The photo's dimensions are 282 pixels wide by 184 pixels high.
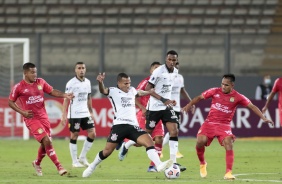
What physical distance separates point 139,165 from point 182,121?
974 centimetres

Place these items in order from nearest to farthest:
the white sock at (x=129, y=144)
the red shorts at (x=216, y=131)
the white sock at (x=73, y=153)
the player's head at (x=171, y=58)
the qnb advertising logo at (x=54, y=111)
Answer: the red shorts at (x=216, y=131) < the player's head at (x=171, y=58) < the white sock at (x=129, y=144) < the white sock at (x=73, y=153) < the qnb advertising logo at (x=54, y=111)

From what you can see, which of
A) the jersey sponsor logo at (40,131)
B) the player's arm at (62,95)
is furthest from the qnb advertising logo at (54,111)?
the jersey sponsor logo at (40,131)

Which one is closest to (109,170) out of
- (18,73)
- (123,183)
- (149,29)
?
(123,183)

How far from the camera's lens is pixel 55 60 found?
3069 centimetres

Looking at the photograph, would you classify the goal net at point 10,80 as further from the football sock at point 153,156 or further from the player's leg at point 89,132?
the football sock at point 153,156

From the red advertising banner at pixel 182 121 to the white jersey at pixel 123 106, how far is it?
1289 cm

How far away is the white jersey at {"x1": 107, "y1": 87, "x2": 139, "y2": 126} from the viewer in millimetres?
15320

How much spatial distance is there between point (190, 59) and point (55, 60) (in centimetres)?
456

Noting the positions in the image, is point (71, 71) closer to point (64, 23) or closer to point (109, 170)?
point (64, 23)

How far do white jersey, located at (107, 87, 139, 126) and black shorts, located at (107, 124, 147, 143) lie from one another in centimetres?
9

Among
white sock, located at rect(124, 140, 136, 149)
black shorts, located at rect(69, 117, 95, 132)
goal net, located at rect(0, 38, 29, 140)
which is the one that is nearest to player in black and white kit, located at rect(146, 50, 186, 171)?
white sock, located at rect(124, 140, 136, 149)

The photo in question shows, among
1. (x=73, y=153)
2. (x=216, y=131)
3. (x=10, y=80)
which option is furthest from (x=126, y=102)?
(x=10, y=80)

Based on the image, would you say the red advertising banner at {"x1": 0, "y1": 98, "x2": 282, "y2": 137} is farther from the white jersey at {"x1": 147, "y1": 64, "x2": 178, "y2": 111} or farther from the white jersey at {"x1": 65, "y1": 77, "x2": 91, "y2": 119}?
the white jersey at {"x1": 147, "y1": 64, "x2": 178, "y2": 111}

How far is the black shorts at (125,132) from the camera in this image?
15.2 meters
